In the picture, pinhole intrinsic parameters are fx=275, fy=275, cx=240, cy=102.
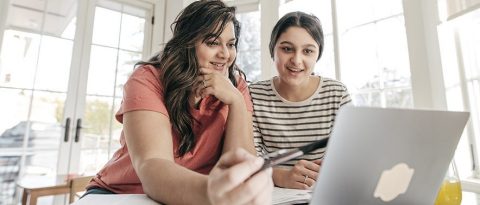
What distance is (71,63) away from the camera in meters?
2.43

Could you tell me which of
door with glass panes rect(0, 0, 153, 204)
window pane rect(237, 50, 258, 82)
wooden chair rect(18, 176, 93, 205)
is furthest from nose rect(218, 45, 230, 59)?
door with glass panes rect(0, 0, 153, 204)

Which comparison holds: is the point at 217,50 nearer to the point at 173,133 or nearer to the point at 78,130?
the point at 173,133

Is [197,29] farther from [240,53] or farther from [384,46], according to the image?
[240,53]

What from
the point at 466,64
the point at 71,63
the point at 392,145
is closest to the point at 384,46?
the point at 466,64

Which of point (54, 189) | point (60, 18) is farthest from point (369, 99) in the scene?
point (60, 18)

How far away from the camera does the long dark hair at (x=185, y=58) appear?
30.2 inches

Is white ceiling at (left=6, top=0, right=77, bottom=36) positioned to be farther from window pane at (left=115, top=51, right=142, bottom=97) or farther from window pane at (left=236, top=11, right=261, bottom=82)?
window pane at (left=236, top=11, right=261, bottom=82)

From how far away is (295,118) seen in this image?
3.43 feet

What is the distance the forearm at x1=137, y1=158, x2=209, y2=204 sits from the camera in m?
0.43

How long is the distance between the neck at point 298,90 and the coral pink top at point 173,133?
34cm

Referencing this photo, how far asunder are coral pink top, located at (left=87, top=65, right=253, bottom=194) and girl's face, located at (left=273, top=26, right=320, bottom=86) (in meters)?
0.33

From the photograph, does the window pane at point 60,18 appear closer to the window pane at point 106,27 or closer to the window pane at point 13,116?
the window pane at point 106,27

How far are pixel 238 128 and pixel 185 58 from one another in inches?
11.1

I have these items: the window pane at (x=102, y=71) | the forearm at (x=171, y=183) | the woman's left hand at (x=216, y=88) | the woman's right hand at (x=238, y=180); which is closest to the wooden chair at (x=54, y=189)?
the window pane at (x=102, y=71)
